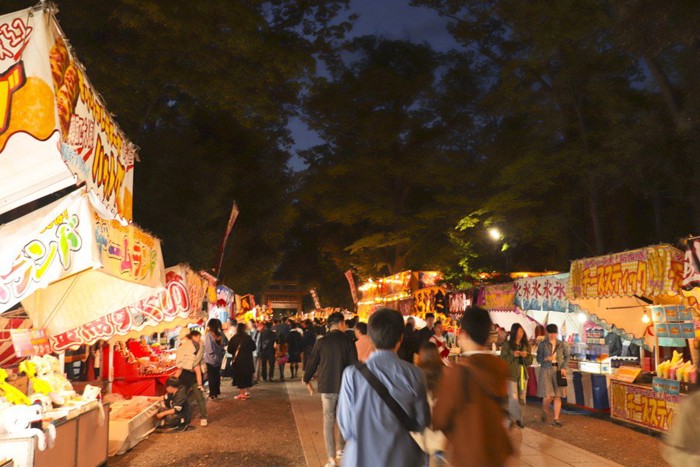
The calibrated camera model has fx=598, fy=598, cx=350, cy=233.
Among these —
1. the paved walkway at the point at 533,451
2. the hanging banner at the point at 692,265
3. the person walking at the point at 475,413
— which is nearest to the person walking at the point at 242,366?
the paved walkway at the point at 533,451

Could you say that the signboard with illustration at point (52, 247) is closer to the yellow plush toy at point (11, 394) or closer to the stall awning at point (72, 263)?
the stall awning at point (72, 263)

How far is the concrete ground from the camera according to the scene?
26.8 feet

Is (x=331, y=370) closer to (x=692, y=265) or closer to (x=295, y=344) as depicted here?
(x=692, y=265)

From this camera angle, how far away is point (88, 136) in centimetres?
664

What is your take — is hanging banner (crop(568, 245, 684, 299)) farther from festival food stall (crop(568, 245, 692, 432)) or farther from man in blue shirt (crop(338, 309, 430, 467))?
man in blue shirt (crop(338, 309, 430, 467))

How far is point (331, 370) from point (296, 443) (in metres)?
2.45

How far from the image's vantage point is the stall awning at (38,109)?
4859 mm

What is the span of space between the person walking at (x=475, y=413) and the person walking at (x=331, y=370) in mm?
4144

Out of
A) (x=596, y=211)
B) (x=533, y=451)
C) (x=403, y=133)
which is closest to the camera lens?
(x=533, y=451)

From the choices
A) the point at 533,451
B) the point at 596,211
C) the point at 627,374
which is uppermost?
the point at 596,211

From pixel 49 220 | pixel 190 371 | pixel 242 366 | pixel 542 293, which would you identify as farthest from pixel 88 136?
pixel 542 293

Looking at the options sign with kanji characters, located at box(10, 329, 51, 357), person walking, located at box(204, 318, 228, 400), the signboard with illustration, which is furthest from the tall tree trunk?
the signboard with illustration

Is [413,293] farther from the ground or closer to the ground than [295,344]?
farther from the ground

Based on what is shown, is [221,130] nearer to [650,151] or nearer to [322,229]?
[322,229]
